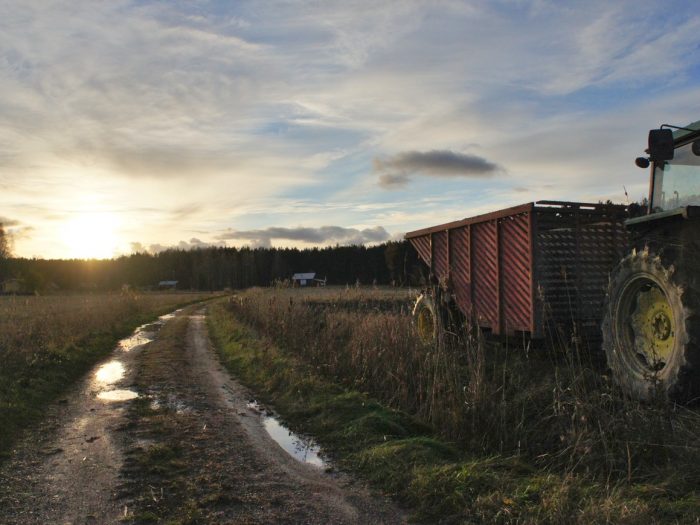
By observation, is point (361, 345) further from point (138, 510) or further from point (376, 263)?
point (376, 263)

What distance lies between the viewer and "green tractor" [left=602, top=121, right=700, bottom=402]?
5371mm

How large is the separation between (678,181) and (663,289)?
1.75 m

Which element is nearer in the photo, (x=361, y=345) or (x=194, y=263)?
(x=361, y=345)

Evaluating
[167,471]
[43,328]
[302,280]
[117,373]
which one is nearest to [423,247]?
[117,373]

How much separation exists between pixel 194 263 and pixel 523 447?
330 ft

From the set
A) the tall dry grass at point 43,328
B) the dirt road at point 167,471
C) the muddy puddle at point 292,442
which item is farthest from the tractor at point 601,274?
the tall dry grass at point 43,328

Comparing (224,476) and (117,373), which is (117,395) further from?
(224,476)

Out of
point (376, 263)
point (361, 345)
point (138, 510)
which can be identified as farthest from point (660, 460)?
point (376, 263)

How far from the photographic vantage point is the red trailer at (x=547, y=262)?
8.12 meters

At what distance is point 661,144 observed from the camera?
19.5ft

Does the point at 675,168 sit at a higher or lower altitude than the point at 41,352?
higher

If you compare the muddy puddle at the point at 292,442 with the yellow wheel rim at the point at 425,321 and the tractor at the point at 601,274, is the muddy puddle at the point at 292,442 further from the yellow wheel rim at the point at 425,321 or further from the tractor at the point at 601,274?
the yellow wheel rim at the point at 425,321

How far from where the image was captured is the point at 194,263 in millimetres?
101625

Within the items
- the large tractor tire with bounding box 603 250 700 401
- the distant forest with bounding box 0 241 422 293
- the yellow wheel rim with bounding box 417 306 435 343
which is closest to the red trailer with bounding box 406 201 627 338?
the large tractor tire with bounding box 603 250 700 401
